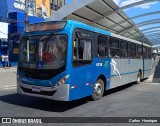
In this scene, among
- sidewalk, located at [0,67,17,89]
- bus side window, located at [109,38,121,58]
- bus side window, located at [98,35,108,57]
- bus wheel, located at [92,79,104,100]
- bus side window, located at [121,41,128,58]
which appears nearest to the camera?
bus wheel, located at [92,79,104,100]

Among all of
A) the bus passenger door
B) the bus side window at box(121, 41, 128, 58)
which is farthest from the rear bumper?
the bus side window at box(121, 41, 128, 58)

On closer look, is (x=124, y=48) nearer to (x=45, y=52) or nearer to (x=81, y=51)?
(x=81, y=51)

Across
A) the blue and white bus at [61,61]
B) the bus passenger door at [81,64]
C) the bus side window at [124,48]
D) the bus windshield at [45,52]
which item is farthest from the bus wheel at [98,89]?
the bus side window at [124,48]

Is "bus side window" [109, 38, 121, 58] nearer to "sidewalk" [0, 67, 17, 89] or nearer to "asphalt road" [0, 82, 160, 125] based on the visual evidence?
"asphalt road" [0, 82, 160, 125]

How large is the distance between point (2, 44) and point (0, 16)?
3605mm

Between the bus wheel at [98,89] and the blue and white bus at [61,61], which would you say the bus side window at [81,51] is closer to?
the blue and white bus at [61,61]

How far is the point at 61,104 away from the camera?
9.97 m

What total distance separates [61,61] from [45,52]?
0.65 m

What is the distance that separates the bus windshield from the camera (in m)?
8.76

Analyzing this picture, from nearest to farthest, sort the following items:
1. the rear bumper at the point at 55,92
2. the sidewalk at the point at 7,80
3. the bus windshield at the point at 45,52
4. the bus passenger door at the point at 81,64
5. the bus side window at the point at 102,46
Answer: the rear bumper at the point at 55,92 < the bus windshield at the point at 45,52 < the bus passenger door at the point at 81,64 < the bus side window at the point at 102,46 < the sidewalk at the point at 7,80

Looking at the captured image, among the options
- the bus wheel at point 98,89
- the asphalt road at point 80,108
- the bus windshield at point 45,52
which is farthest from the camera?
the bus wheel at point 98,89

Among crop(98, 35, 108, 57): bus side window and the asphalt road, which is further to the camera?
crop(98, 35, 108, 57): bus side window

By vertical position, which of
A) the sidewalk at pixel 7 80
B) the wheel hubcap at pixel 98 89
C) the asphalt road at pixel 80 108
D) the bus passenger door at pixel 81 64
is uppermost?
the bus passenger door at pixel 81 64

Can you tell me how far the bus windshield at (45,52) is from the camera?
8.76 metres
